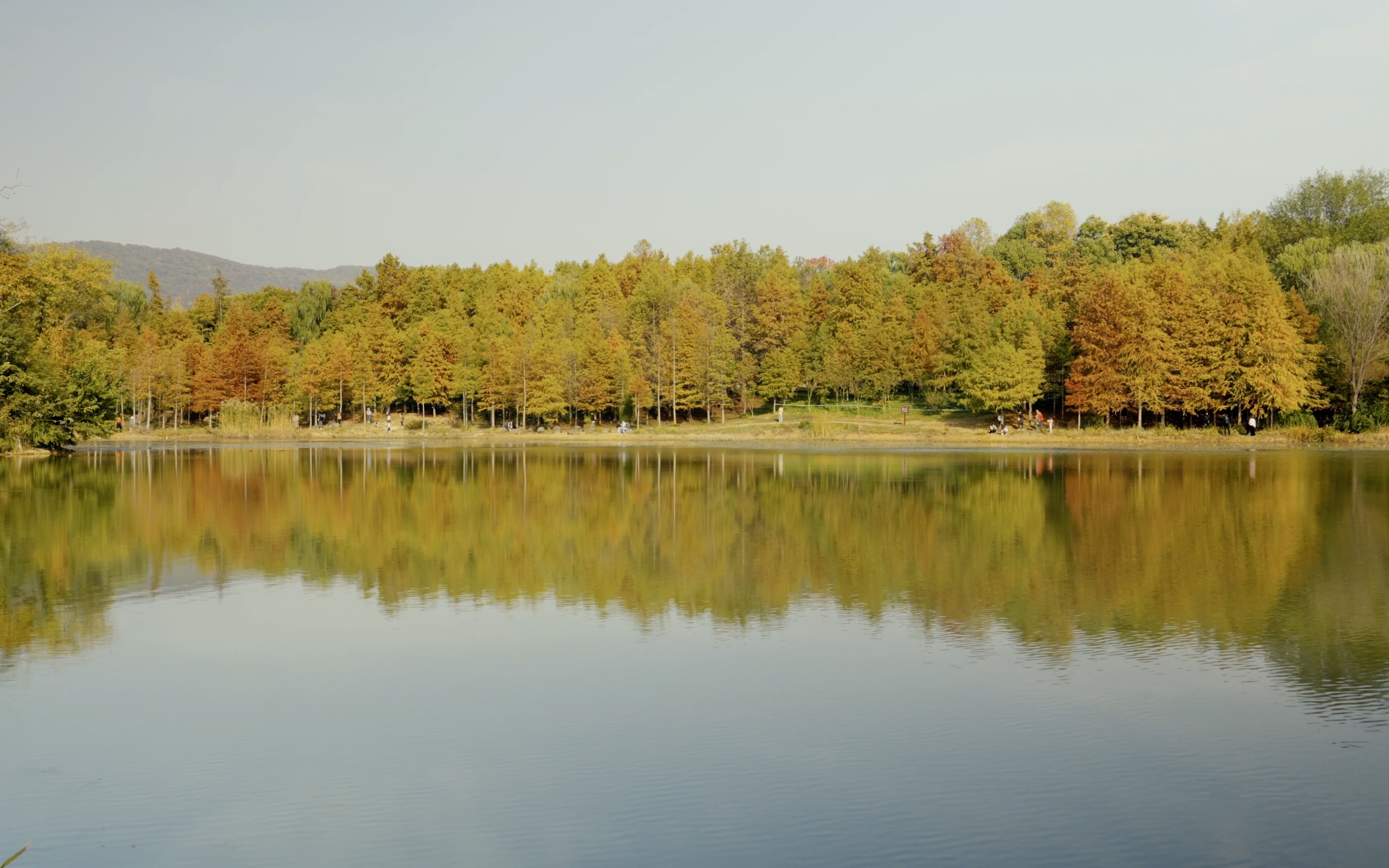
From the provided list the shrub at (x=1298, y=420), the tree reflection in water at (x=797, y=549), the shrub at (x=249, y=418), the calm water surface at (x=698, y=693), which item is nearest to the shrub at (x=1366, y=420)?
the shrub at (x=1298, y=420)

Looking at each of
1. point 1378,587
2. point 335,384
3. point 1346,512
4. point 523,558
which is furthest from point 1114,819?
point 335,384

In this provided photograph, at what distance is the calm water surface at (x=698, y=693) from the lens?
25.2ft

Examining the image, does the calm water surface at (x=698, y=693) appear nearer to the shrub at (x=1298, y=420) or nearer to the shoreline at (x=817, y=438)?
the shoreline at (x=817, y=438)

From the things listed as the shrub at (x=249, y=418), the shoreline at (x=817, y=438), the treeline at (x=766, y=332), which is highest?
the treeline at (x=766, y=332)

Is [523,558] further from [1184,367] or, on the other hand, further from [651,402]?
[651,402]

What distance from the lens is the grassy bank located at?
6116 centimetres

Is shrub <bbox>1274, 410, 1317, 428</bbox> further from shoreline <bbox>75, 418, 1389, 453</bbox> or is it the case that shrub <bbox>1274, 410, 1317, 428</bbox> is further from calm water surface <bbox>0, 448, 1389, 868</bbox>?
calm water surface <bbox>0, 448, 1389, 868</bbox>

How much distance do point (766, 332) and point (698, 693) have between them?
283ft

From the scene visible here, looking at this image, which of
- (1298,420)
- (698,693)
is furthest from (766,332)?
(698,693)

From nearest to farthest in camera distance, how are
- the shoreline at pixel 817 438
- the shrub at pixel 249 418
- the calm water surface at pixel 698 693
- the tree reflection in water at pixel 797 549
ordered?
the calm water surface at pixel 698 693
the tree reflection in water at pixel 797 549
the shoreline at pixel 817 438
the shrub at pixel 249 418

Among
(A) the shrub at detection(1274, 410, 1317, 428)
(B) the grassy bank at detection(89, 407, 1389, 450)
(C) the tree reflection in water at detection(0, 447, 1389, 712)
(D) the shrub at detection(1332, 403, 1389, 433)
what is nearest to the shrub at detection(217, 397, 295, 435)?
(B) the grassy bank at detection(89, 407, 1389, 450)

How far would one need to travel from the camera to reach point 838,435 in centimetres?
7056

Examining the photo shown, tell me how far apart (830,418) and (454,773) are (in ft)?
235

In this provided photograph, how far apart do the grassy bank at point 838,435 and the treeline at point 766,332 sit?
6.50 ft
